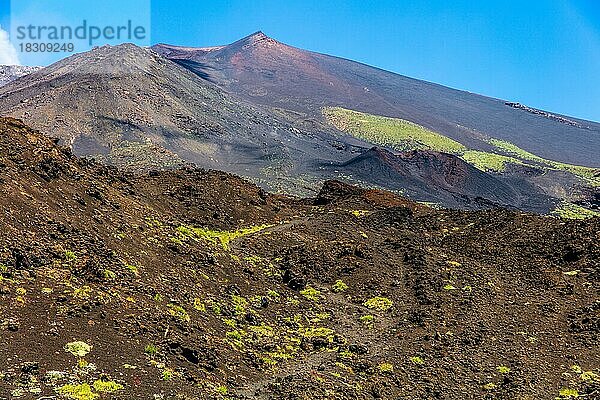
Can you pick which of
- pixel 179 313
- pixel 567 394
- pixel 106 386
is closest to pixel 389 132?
pixel 567 394

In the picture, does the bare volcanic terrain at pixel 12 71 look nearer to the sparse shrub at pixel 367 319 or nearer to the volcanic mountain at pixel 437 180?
the volcanic mountain at pixel 437 180

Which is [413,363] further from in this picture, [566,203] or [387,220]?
[566,203]

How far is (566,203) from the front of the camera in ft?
301

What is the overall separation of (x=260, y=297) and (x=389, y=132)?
356ft

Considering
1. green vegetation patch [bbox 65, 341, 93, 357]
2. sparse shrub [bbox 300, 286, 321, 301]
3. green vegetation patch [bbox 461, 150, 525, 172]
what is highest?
green vegetation patch [bbox 461, 150, 525, 172]

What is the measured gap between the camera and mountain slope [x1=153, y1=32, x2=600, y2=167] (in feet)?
465

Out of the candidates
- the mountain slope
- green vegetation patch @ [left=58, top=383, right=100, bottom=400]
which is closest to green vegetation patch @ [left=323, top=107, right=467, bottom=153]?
the mountain slope

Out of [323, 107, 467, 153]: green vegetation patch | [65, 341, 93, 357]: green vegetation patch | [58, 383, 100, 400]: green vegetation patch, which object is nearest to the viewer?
[58, 383, 100, 400]: green vegetation patch

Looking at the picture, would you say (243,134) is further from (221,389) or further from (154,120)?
(221,389)

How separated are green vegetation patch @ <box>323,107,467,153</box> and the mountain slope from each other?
5.24 m

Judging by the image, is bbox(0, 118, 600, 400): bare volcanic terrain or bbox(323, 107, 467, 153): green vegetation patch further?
bbox(323, 107, 467, 153): green vegetation patch

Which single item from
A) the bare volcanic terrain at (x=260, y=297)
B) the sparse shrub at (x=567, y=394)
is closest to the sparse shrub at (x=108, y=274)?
the bare volcanic terrain at (x=260, y=297)

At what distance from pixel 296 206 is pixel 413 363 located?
58.4 feet

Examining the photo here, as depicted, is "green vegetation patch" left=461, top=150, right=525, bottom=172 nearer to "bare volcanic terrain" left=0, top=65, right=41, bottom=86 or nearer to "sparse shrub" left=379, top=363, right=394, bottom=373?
"sparse shrub" left=379, top=363, right=394, bottom=373
